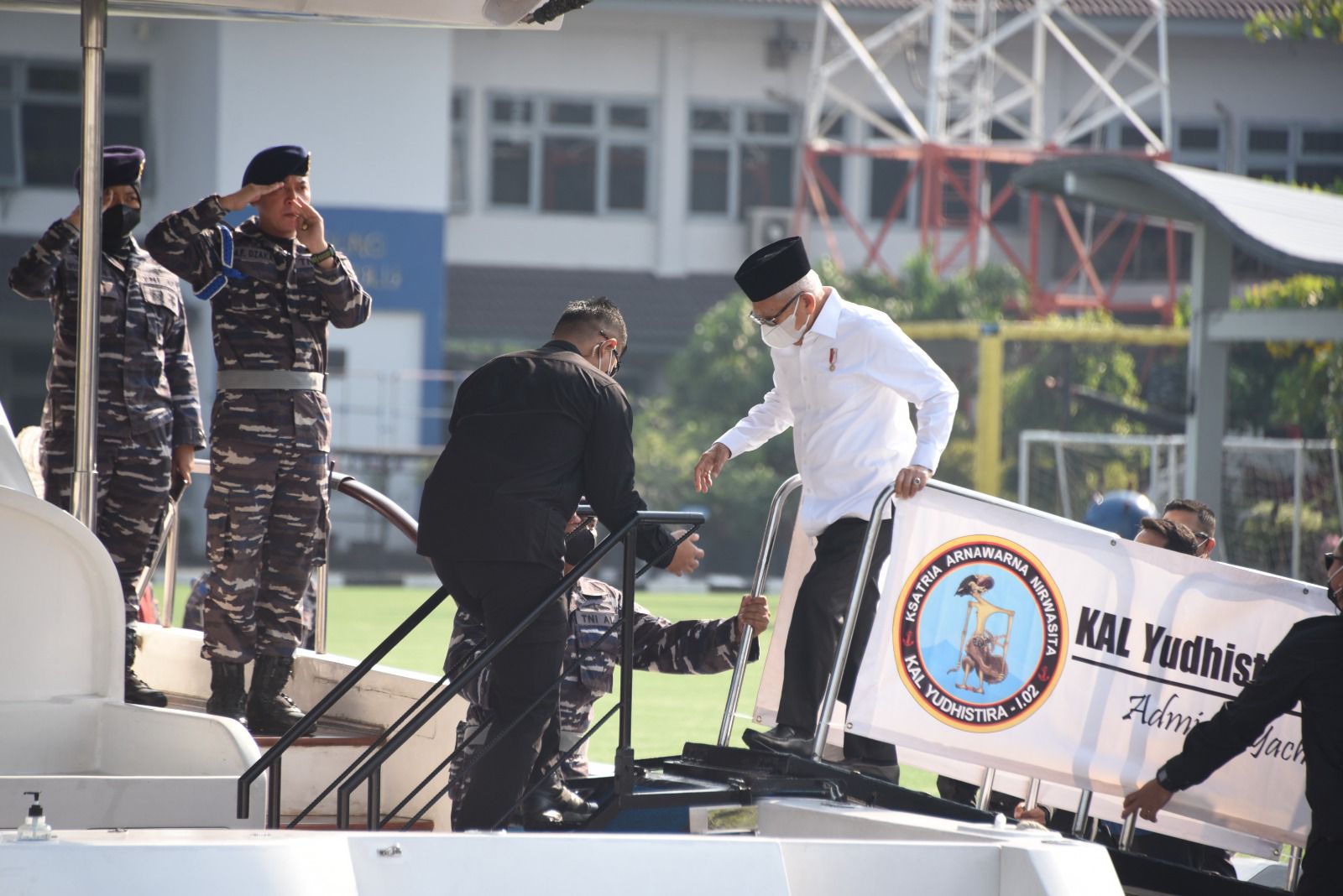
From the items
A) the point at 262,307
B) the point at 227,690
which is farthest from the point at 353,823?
the point at 262,307

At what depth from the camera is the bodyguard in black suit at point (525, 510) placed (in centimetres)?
448

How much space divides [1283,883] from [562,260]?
863 inches

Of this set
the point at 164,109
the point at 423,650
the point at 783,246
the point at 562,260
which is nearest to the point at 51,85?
the point at 164,109

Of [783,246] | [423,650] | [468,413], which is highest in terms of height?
[783,246]

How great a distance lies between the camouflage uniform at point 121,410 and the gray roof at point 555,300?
20.8 metres

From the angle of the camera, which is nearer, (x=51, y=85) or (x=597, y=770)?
(x=597, y=770)

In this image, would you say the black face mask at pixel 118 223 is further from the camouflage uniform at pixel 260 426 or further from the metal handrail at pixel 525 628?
the metal handrail at pixel 525 628

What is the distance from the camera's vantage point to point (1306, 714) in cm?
495

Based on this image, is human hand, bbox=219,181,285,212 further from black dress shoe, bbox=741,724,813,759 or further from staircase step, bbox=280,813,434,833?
black dress shoe, bbox=741,724,813,759

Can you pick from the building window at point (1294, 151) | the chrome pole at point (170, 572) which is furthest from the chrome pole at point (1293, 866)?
the building window at point (1294, 151)

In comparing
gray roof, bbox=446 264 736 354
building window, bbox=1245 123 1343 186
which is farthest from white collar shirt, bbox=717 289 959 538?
building window, bbox=1245 123 1343 186

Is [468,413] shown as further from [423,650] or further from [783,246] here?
[423,650]

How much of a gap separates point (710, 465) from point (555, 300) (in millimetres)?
21941

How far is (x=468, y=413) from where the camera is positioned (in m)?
4.66
